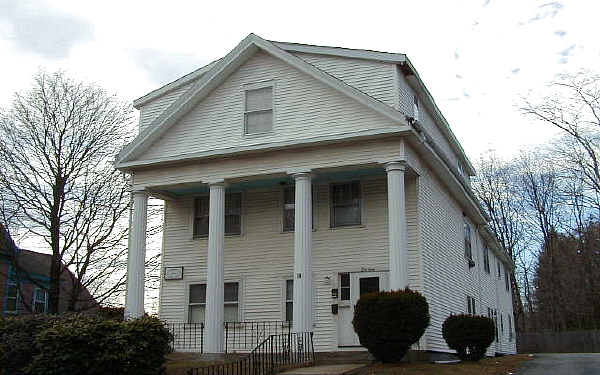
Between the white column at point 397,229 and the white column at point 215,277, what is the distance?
516 cm

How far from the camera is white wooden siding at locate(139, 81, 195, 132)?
76.6 ft

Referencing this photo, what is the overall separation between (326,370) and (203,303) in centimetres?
765

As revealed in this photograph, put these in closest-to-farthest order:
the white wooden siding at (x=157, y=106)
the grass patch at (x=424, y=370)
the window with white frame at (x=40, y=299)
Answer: the grass patch at (x=424, y=370), the white wooden siding at (x=157, y=106), the window with white frame at (x=40, y=299)

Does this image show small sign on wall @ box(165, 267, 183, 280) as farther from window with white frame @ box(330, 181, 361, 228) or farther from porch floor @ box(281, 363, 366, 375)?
porch floor @ box(281, 363, 366, 375)

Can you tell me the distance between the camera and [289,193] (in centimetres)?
2192

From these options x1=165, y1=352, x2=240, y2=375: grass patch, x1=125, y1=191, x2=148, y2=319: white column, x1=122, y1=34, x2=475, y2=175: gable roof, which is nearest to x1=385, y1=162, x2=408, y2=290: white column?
x1=122, y1=34, x2=475, y2=175: gable roof

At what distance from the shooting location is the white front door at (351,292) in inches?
779

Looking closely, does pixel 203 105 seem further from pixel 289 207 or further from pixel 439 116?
pixel 439 116

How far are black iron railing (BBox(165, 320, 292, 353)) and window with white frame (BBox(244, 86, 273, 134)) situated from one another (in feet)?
19.5

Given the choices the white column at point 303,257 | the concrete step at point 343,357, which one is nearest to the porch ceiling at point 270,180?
the white column at point 303,257

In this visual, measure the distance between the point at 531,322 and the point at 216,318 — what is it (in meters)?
49.2

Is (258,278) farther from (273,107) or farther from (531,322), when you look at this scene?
(531,322)

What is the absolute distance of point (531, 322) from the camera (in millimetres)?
61812

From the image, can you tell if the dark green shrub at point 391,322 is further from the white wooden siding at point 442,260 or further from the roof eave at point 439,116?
the roof eave at point 439,116
